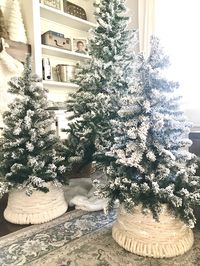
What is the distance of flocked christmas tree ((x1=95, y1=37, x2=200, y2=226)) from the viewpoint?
1094 mm

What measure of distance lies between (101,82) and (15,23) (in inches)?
57.8

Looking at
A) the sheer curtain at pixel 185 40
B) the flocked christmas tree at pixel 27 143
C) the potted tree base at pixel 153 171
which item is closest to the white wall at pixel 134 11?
the sheer curtain at pixel 185 40

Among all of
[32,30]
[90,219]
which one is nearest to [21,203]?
[90,219]

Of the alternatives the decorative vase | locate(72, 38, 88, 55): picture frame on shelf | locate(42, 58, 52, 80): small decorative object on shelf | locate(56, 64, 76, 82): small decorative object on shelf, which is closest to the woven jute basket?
the decorative vase

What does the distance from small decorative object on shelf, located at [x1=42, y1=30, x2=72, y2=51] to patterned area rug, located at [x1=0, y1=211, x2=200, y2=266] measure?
7.39 ft

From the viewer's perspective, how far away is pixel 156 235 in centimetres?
108

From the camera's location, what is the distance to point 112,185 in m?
1.12

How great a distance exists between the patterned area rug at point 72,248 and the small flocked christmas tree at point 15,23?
2.03 m

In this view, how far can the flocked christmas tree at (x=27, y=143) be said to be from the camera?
1433 mm

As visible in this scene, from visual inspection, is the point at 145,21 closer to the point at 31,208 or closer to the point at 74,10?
the point at 74,10

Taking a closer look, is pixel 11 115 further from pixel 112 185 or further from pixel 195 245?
pixel 195 245

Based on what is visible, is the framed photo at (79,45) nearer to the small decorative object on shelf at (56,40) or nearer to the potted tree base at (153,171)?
the small decorative object on shelf at (56,40)

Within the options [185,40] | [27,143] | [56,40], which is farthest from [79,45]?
[27,143]

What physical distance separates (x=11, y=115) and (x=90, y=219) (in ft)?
2.34
